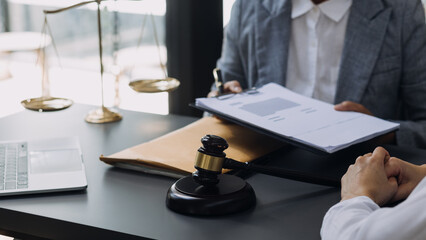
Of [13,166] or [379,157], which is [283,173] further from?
[13,166]

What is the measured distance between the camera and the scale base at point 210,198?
970mm

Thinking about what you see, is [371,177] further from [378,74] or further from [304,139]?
[378,74]

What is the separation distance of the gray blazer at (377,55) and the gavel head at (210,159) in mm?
778

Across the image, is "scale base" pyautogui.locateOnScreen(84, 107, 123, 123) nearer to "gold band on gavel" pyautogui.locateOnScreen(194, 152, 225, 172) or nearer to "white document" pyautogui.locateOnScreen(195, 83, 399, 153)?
"white document" pyautogui.locateOnScreen(195, 83, 399, 153)

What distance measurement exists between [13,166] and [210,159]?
1.47ft

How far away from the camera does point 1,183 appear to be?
3.65 ft

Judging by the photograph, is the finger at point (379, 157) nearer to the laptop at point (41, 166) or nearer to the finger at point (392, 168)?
the finger at point (392, 168)

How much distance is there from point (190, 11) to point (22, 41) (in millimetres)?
1681

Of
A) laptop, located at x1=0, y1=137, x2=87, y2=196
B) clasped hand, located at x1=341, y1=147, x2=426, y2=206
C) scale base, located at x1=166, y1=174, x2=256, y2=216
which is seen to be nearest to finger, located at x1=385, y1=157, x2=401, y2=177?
clasped hand, located at x1=341, y1=147, x2=426, y2=206

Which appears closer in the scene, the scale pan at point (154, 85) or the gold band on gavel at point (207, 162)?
the gold band on gavel at point (207, 162)

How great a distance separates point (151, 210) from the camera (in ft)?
3.30

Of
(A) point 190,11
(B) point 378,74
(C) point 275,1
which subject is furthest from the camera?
(A) point 190,11

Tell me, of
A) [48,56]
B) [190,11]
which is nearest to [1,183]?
[190,11]

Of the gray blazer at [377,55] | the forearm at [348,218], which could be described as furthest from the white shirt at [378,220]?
the gray blazer at [377,55]
